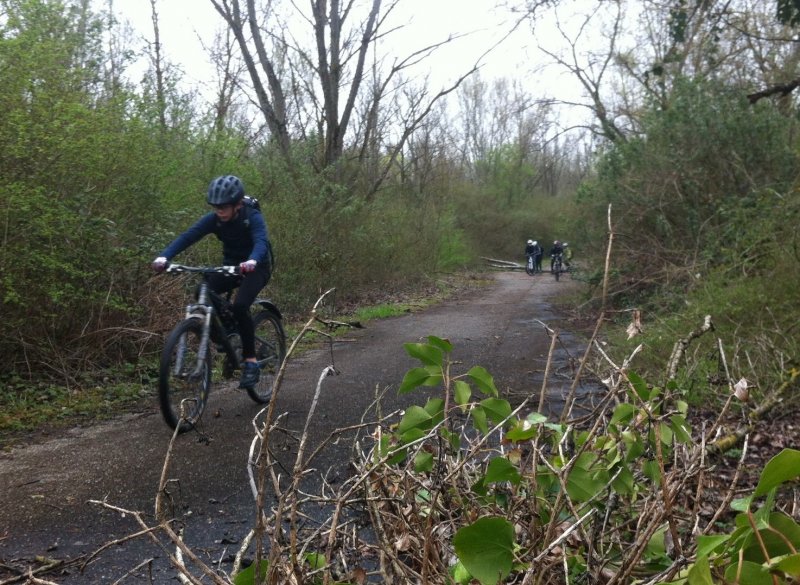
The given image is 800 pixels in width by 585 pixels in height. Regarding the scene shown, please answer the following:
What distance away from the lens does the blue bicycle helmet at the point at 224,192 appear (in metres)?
5.88

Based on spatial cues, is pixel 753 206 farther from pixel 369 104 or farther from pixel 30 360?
pixel 369 104

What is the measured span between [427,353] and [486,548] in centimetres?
78

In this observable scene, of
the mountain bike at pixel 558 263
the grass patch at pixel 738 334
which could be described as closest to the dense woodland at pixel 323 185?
the grass patch at pixel 738 334

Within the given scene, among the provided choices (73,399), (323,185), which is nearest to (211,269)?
(73,399)

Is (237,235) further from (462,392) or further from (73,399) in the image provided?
(462,392)

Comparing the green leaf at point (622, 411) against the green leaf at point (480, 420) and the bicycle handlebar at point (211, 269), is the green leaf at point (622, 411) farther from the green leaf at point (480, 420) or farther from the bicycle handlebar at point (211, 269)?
the bicycle handlebar at point (211, 269)

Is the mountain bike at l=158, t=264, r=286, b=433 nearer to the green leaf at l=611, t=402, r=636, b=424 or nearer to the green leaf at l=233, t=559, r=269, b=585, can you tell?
the green leaf at l=233, t=559, r=269, b=585

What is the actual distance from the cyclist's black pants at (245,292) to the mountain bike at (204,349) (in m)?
0.07

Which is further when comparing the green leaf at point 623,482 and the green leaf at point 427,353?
the green leaf at point 427,353

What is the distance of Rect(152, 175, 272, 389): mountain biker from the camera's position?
5.94 m

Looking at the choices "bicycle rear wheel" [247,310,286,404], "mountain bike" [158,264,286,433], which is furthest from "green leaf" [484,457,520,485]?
"bicycle rear wheel" [247,310,286,404]

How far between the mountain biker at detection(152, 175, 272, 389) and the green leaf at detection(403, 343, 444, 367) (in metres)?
3.84

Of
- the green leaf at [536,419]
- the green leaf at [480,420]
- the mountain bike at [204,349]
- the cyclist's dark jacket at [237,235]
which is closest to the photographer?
the green leaf at [536,419]

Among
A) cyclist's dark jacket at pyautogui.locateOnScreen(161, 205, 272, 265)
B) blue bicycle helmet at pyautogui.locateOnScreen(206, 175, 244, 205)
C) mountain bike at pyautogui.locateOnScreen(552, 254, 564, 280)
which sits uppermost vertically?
blue bicycle helmet at pyautogui.locateOnScreen(206, 175, 244, 205)
